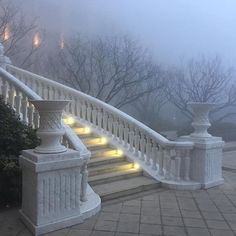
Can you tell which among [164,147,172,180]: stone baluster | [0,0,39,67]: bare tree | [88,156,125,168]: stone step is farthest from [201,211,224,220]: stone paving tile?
[0,0,39,67]: bare tree

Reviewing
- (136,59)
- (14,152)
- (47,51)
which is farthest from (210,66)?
(14,152)

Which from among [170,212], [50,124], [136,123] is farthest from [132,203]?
[136,123]

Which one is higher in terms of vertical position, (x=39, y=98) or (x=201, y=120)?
(x=39, y=98)

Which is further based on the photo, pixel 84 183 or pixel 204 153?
pixel 204 153

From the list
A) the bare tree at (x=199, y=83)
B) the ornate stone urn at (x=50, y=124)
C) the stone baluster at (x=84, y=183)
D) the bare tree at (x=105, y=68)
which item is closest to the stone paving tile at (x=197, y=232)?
the stone baluster at (x=84, y=183)

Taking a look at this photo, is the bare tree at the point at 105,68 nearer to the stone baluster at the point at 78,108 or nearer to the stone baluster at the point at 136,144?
the stone baluster at the point at 78,108

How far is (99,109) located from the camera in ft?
29.6

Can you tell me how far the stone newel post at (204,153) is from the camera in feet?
23.8

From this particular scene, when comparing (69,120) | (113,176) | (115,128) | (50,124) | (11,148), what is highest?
(50,124)

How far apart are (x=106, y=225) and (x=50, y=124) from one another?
1652mm

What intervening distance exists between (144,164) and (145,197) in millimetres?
1325

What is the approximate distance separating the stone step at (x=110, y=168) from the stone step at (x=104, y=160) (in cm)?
7

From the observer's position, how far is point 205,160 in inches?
286

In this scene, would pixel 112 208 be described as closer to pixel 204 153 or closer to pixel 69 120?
pixel 204 153
